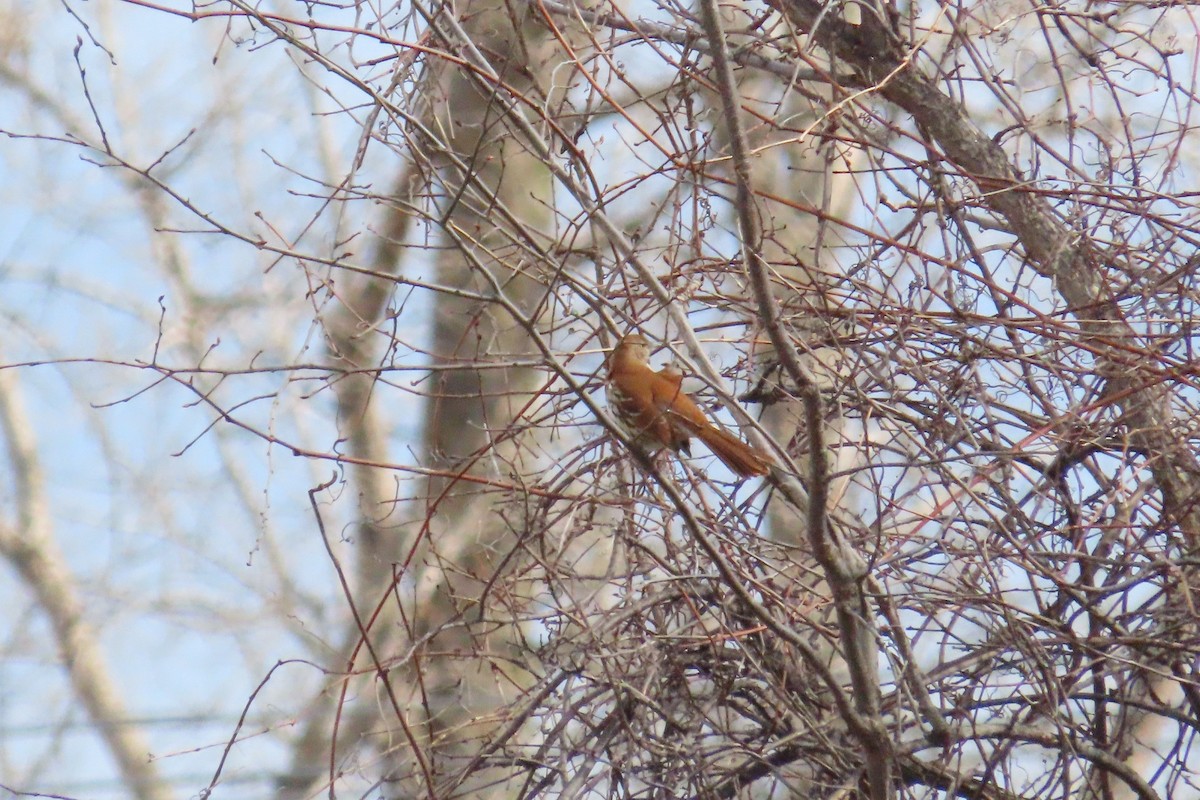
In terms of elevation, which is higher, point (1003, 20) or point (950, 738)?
point (1003, 20)

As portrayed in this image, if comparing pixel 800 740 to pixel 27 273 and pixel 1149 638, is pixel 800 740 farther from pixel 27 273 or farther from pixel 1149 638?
pixel 27 273

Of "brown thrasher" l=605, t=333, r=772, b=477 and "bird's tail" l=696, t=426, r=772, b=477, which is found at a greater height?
"brown thrasher" l=605, t=333, r=772, b=477

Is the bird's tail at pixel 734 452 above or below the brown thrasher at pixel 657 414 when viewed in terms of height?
below

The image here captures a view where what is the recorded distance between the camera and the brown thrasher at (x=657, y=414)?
12.8ft

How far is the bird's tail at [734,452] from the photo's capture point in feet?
12.5

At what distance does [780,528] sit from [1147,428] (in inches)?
161

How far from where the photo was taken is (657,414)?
3949mm

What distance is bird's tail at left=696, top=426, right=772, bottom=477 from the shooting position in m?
3.82

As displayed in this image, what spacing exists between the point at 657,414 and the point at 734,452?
0.84 ft

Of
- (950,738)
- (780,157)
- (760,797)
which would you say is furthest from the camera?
(780,157)

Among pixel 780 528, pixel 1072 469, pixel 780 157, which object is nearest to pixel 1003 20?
pixel 1072 469

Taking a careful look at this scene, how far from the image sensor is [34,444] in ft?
43.4

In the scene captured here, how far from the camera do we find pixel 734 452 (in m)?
3.89

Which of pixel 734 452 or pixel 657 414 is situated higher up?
pixel 657 414
